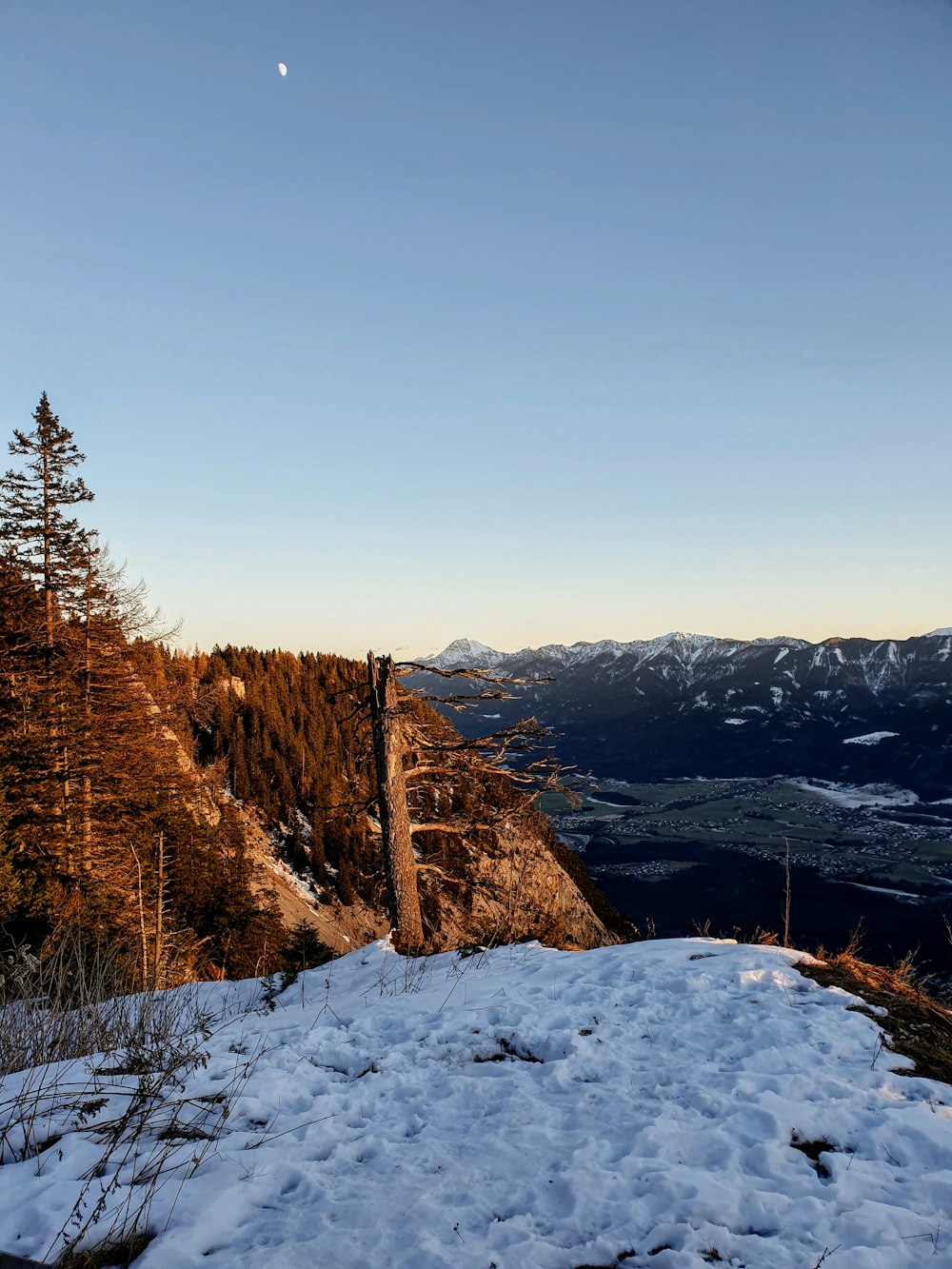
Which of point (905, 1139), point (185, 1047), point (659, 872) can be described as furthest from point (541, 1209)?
point (659, 872)

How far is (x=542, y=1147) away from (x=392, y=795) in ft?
28.3

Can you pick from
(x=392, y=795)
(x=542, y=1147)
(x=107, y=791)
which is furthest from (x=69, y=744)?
(x=542, y=1147)

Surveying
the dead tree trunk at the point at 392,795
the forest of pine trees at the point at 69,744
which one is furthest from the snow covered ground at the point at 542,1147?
the forest of pine trees at the point at 69,744

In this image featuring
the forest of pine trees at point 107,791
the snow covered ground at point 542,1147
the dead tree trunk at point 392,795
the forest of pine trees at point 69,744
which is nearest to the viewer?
the snow covered ground at point 542,1147

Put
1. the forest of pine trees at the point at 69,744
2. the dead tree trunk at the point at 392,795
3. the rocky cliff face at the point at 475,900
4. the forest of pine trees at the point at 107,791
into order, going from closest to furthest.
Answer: the rocky cliff face at the point at 475,900
the dead tree trunk at the point at 392,795
the forest of pine trees at the point at 107,791
the forest of pine trees at the point at 69,744

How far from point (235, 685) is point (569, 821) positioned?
121m

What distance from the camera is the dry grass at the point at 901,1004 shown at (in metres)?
4.79

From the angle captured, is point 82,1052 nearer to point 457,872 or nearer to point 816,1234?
point 816,1234

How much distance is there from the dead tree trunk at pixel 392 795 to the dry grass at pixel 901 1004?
713 cm

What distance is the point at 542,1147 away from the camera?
11.9 feet

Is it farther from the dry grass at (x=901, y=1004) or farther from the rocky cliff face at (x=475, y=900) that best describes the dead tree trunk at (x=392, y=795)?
the dry grass at (x=901, y=1004)

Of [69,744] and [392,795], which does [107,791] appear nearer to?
[69,744]

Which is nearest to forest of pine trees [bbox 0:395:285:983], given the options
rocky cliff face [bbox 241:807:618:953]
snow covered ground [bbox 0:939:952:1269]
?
rocky cliff face [bbox 241:807:618:953]

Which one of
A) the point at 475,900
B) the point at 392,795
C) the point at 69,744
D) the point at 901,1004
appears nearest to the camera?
the point at 901,1004
